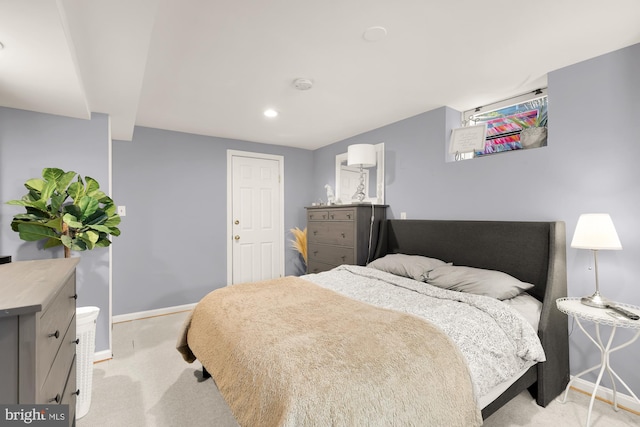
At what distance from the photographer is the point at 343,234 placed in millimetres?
3428

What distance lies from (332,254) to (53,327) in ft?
8.99

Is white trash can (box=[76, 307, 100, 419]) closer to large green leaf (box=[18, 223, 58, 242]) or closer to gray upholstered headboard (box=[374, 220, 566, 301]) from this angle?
large green leaf (box=[18, 223, 58, 242])

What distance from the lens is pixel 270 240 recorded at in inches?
180

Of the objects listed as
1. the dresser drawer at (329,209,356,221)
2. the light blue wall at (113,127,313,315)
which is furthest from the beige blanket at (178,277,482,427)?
the light blue wall at (113,127,313,315)

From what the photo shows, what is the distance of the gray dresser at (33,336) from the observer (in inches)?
32.1

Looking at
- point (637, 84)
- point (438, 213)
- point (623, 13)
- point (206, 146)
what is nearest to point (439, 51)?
point (623, 13)

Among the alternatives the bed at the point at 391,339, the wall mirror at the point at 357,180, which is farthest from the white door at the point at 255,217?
the bed at the point at 391,339

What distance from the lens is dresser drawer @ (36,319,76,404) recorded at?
3.26 feet

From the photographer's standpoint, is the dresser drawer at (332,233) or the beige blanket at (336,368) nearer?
the beige blanket at (336,368)

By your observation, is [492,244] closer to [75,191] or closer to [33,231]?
[75,191]

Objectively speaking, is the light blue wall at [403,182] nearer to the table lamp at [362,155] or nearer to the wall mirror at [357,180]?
the wall mirror at [357,180]

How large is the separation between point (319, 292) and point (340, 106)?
189 centimetres

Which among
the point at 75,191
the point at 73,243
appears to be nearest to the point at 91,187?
the point at 75,191

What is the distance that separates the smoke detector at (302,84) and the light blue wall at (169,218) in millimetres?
2028
